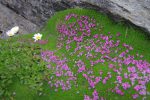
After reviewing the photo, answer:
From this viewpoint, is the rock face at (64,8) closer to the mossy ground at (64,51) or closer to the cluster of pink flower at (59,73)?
the mossy ground at (64,51)

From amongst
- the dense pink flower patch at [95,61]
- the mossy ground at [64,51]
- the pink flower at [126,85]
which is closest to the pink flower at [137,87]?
the dense pink flower patch at [95,61]

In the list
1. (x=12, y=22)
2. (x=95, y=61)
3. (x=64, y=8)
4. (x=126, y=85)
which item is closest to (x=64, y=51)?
(x=95, y=61)

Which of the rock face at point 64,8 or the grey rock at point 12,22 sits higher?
the rock face at point 64,8

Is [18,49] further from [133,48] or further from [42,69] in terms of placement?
[133,48]

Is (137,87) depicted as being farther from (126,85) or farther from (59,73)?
(59,73)

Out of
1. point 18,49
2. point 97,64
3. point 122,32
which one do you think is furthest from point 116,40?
point 18,49

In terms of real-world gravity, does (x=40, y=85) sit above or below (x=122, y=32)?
below

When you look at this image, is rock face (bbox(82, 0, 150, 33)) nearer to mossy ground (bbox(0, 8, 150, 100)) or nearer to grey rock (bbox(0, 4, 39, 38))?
A: mossy ground (bbox(0, 8, 150, 100))
